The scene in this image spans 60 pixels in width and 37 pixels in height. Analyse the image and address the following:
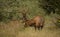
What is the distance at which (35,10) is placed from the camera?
11484mm

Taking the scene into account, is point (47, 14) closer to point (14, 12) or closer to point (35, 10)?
point (35, 10)

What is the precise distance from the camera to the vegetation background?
8.95 m

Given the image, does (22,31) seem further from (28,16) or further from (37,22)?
(28,16)

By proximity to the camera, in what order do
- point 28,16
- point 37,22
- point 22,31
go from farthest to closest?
point 28,16
point 37,22
point 22,31

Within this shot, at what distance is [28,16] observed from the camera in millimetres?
10938

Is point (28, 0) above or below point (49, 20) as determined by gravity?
above

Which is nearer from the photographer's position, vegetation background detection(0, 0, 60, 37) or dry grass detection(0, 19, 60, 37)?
dry grass detection(0, 19, 60, 37)

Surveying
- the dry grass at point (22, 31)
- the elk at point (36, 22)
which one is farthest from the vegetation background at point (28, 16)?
the elk at point (36, 22)

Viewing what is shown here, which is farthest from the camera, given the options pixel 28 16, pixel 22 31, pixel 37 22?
pixel 28 16

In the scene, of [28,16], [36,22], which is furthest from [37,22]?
[28,16]

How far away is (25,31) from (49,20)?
198 cm

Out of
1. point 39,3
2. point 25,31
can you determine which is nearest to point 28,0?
point 39,3

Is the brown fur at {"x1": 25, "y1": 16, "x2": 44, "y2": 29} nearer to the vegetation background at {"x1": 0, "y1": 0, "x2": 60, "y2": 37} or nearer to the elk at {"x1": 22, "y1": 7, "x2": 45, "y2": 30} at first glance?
the elk at {"x1": 22, "y1": 7, "x2": 45, "y2": 30}

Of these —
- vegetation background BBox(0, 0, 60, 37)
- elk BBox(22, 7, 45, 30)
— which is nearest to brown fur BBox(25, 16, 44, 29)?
elk BBox(22, 7, 45, 30)
